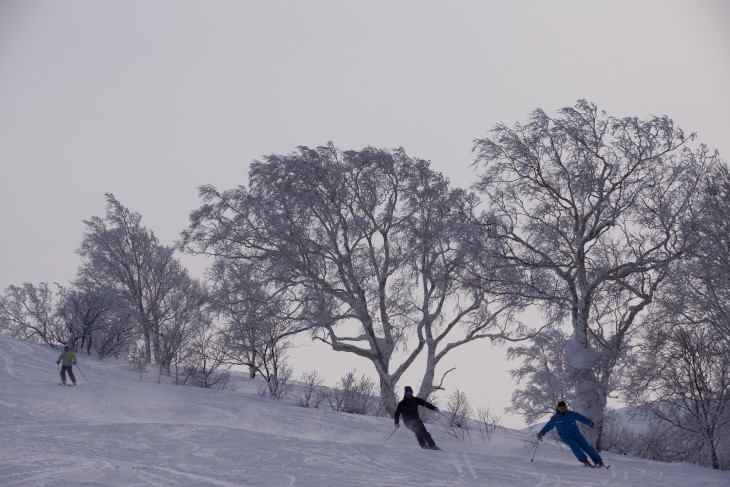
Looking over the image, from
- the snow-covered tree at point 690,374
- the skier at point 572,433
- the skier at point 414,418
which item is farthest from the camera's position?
the snow-covered tree at point 690,374

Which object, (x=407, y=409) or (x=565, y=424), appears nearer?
(x=565, y=424)

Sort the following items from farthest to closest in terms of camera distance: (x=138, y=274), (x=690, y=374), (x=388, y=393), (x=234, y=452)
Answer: (x=138, y=274) → (x=388, y=393) → (x=690, y=374) → (x=234, y=452)

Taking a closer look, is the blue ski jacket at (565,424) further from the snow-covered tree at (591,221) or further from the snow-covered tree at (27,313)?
the snow-covered tree at (27,313)

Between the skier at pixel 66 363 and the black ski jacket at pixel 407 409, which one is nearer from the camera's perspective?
the black ski jacket at pixel 407 409

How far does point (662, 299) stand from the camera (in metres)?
20.8

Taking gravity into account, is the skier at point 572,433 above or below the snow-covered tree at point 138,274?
below

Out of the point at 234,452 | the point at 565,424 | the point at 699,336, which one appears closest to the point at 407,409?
the point at 565,424

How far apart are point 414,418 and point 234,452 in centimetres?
486

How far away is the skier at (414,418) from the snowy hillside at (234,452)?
0.62m

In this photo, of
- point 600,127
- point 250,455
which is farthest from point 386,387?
point 250,455

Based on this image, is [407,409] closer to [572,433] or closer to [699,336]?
[572,433]

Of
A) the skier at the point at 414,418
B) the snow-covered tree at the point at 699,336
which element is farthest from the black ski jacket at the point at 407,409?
Answer: the snow-covered tree at the point at 699,336

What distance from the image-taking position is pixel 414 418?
15.2m

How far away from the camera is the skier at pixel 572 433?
537 inches
